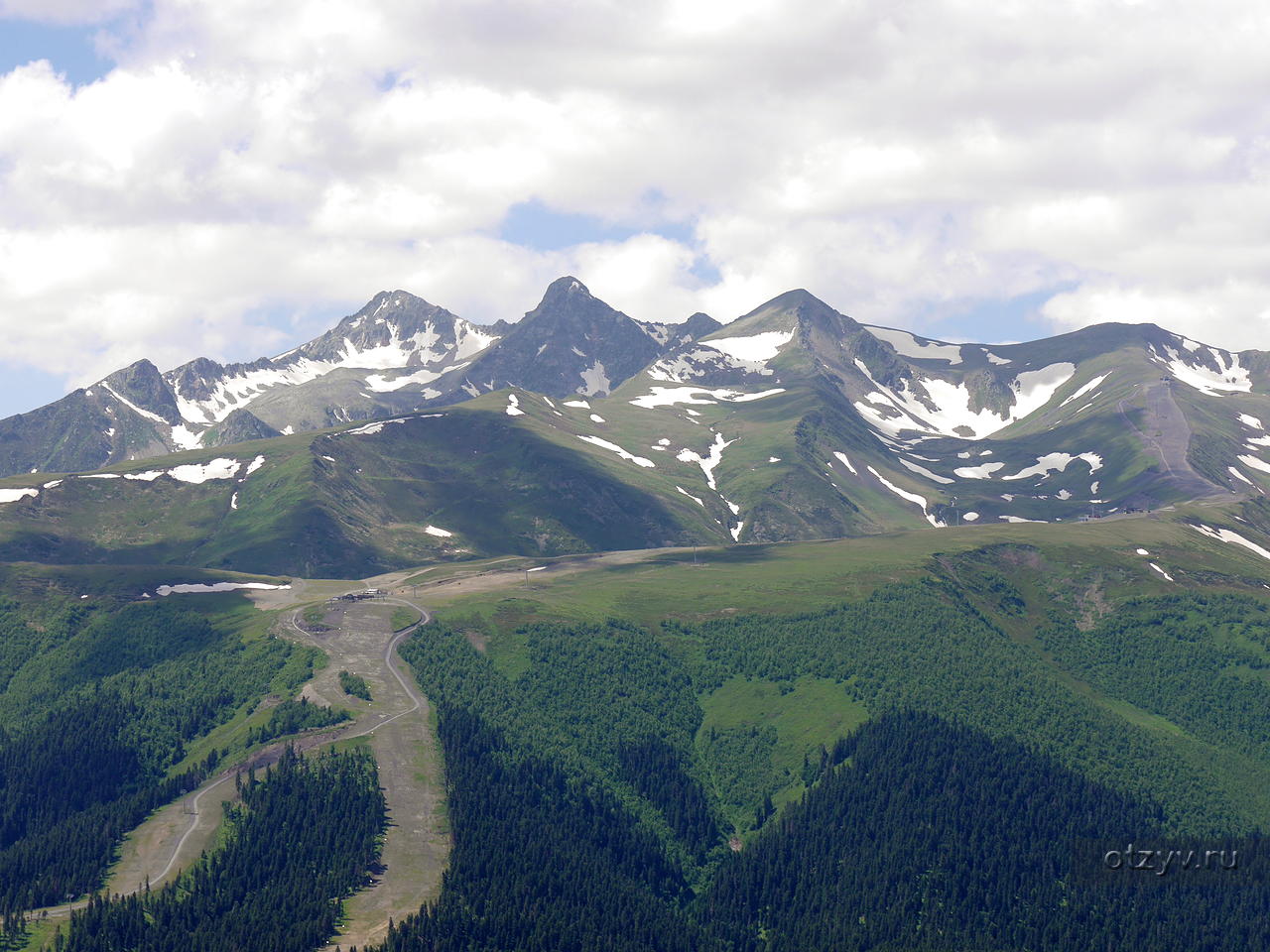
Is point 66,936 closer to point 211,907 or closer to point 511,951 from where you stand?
point 211,907

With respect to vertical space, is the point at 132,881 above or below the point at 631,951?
above

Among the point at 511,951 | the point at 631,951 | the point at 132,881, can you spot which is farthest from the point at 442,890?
the point at 132,881

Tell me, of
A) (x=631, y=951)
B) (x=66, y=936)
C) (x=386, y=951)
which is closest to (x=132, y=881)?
(x=66, y=936)

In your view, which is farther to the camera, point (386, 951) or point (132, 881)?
point (132, 881)

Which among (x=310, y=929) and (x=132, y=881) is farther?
(x=132, y=881)

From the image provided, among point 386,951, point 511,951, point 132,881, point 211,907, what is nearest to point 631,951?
point 511,951

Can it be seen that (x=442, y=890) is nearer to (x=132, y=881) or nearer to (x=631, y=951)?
(x=631, y=951)

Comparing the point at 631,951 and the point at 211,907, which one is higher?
the point at 211,907

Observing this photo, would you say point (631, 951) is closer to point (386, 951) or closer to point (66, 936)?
point (386, 951)
